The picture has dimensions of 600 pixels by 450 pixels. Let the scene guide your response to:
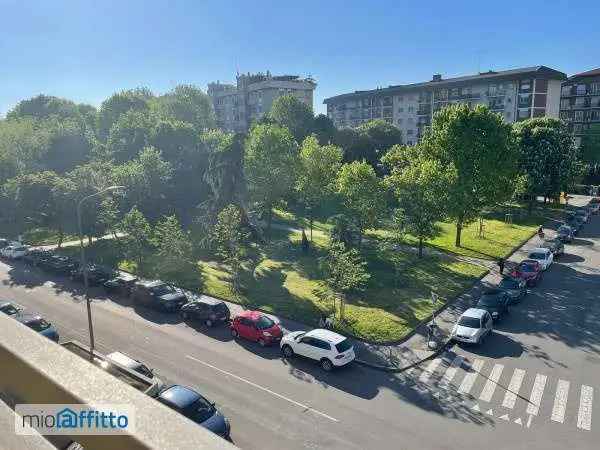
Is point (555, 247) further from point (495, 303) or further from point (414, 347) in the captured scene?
point (414, 347)

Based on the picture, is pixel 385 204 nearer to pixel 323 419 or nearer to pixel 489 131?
pixel 489 131

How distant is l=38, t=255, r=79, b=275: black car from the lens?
138 feet

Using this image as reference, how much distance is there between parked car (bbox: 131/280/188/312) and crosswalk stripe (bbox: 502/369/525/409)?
69.5 feet

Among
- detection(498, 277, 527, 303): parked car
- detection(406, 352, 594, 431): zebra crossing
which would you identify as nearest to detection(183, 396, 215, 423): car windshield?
detection(406, 352, 594, 431): zebra crossing

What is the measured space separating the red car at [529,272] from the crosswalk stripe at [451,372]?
15.2m

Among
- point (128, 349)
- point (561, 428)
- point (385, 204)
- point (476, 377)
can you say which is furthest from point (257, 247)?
point (561, 428)

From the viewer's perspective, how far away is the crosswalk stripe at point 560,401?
19.0 m

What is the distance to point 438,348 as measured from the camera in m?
25.7

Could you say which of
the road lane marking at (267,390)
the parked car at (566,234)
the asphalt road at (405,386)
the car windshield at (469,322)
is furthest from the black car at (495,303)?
the parked car at (566,234)

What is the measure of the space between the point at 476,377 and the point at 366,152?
6688cm

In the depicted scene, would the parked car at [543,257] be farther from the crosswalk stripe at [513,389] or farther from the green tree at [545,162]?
the green tree at [545,162]

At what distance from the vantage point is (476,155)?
46.9m

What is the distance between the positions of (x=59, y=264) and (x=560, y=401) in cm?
4087

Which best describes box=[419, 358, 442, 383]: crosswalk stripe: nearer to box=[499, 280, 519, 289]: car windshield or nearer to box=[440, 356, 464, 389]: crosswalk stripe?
box=[440, 356, 464, 389]: crosswalk stripe
